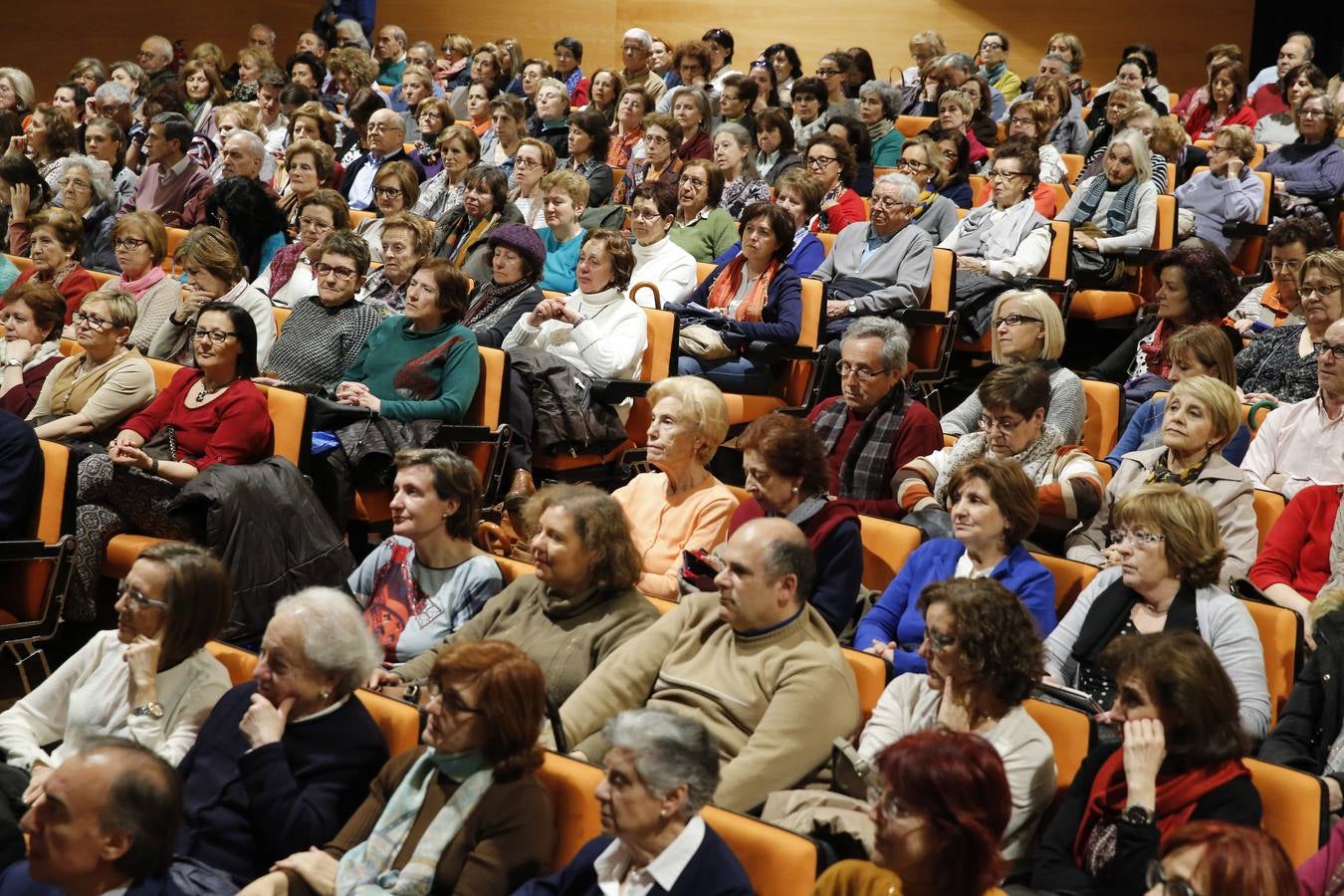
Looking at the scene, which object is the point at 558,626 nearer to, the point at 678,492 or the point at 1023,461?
the point at 678,492

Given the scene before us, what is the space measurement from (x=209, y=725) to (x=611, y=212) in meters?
3.61

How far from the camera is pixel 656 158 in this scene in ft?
21.3

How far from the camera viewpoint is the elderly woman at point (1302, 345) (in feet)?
13.4

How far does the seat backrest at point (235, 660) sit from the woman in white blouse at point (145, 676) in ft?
0.09

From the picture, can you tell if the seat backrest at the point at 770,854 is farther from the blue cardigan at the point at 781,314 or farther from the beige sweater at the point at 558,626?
the blue cardigan at the point at 781,314

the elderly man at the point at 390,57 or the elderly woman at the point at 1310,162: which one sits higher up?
the elderly man at the point at 390,57

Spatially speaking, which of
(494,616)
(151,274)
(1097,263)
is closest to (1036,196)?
(1097,263)

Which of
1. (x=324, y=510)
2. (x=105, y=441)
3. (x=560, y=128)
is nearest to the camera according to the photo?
(x=324, y=510)

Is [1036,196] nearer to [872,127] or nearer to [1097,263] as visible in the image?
[1097,263]

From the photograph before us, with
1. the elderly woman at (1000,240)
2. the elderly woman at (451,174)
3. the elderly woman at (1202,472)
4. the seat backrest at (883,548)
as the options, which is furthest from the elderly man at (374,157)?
the elderly woman at (1202,472)

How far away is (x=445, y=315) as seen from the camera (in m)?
4.14

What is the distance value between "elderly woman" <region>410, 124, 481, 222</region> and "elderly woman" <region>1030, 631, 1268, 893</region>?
4.38 metres

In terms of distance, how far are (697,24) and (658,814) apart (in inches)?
364

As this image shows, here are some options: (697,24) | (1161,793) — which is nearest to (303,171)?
(1161,793)
